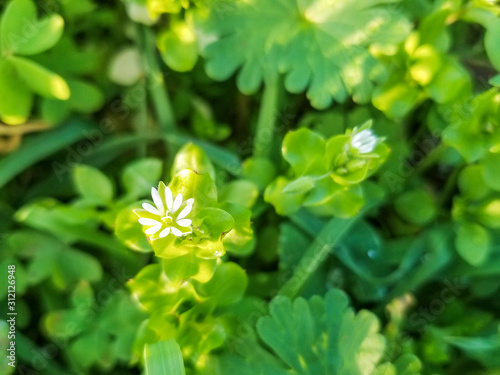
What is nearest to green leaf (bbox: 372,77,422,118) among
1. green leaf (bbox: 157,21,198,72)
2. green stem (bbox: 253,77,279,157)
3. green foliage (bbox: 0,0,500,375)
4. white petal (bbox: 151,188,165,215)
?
green foliage (bbox: 0,0,500,375)

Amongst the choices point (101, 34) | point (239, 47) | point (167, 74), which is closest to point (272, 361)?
point (239, 47)

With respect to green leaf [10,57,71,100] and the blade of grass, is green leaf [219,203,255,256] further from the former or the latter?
the blade of grass

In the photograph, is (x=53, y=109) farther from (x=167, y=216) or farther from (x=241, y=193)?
(x=167, y=216)

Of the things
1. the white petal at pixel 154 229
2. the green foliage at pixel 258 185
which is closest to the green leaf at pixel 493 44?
the green foliage at pixel 258 185

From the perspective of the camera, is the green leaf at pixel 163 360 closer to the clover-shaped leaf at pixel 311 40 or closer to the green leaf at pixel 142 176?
the green leaf at pixel 142 176

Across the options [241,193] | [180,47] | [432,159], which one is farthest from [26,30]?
[432,159]

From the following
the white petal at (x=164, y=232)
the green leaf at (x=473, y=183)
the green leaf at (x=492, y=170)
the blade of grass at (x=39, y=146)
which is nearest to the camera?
the white petal at (x=164, y=232)
